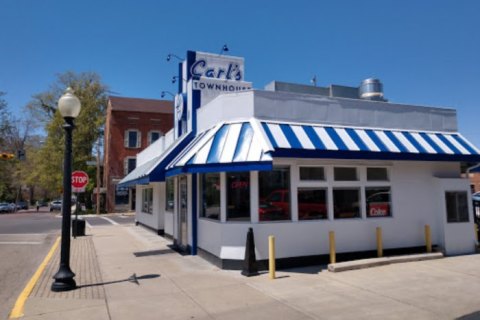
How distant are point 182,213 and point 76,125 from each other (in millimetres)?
38310

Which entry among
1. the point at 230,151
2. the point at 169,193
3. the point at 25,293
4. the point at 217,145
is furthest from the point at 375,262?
the point at 169,193

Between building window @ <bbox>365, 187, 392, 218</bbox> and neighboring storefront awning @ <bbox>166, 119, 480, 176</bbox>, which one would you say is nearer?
neighboring storefront awning @ <bbox>166, 119, 480, 176</bbox>

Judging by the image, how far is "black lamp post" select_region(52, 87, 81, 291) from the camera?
7.74 metres

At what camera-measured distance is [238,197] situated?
380 inches

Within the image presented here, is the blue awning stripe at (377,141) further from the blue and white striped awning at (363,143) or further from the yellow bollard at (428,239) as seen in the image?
the yellow bollard at (428,239)

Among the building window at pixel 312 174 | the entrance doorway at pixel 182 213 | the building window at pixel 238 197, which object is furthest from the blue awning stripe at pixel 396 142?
the entrance doorway at pixel 182 213

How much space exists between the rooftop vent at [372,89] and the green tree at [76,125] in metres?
39.0

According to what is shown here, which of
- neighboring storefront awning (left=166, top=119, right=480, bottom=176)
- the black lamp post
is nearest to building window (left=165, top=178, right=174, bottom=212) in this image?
neighboring storefront awning (left=166, top=119, right=480, bottom=176)

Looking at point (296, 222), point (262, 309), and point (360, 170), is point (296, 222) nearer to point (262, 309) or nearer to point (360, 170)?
point (360, 170)

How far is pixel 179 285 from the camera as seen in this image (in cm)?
807

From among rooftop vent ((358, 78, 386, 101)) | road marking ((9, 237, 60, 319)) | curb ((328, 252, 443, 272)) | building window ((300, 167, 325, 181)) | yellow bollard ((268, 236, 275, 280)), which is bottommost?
road marking ((9, 237, 60, 319))

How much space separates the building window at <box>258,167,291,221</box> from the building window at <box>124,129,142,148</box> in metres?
39.8

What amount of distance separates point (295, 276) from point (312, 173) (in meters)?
2.81

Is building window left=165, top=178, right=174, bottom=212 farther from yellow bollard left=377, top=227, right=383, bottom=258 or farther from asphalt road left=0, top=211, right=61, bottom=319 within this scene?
yellow bollard left=377, top=227, right=383, bottom=258
